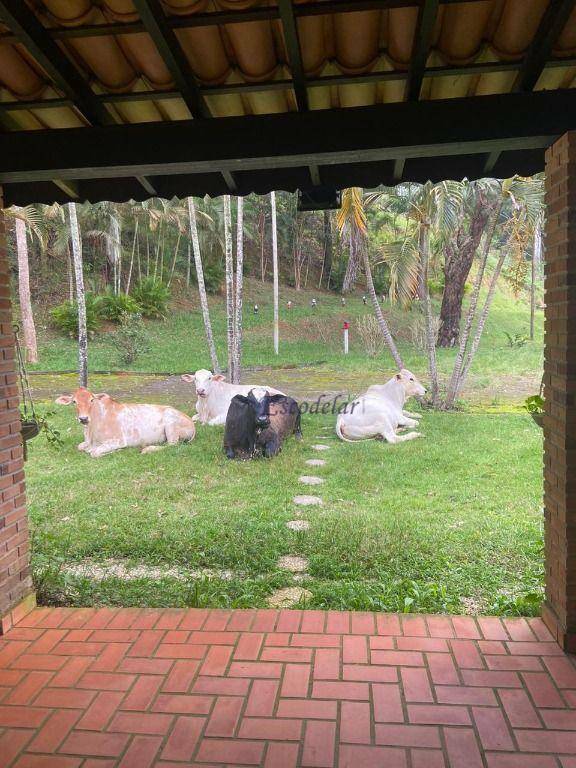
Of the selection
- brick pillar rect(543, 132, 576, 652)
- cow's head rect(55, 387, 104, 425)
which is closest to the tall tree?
cow's head rect(55, 387, 104, 425)

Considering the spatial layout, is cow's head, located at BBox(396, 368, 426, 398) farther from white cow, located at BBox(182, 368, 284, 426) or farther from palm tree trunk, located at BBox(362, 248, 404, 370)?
white cow, located at BBox(182, 368, 284, 426)

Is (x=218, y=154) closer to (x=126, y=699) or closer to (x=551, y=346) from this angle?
(x=551, y=346)

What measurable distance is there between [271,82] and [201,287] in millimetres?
4714

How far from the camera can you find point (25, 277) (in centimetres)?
678

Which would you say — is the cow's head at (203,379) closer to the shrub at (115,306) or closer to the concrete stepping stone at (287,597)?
the shrub at (115,306)

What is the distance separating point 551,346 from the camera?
240 cm

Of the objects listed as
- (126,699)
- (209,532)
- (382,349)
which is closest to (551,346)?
(126,699)

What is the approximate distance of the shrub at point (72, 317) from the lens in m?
6.56

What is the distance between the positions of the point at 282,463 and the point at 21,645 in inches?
132

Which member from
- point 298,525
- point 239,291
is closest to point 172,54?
point 298,525

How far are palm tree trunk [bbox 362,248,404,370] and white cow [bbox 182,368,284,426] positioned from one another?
51.9 inches

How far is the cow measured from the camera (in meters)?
6.07

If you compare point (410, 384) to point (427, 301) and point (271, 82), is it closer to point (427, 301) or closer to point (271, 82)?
point (427, 301)

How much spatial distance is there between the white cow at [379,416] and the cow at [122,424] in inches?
63.4
